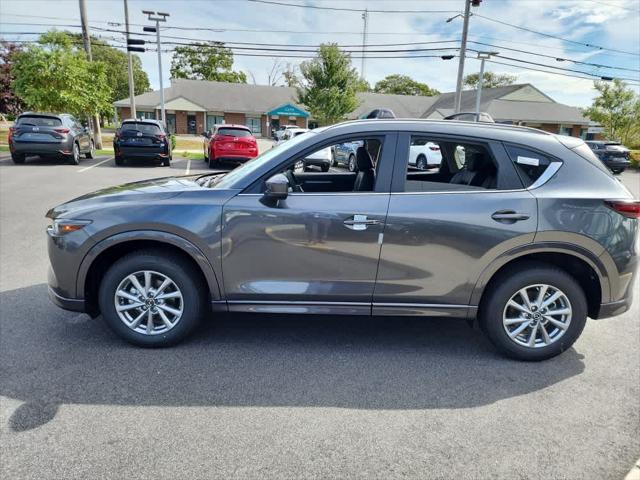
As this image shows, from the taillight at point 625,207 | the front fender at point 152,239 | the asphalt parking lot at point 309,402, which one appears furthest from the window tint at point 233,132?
the taillight at point 625,207

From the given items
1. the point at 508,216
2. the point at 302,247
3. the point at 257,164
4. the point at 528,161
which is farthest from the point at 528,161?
the point at 257,164

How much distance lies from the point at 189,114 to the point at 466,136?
162 feet

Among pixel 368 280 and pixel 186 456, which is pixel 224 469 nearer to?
pixel 186 456

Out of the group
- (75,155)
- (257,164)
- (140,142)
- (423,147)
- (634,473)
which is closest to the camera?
(634,473)

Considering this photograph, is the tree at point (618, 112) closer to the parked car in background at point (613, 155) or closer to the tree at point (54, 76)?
the parked car in background at point (613, 155)

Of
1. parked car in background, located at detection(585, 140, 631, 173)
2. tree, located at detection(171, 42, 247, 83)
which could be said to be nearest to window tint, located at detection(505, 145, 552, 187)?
parked car in background, located at detection(585, 140, 631, 173)

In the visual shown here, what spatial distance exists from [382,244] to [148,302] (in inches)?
72.9

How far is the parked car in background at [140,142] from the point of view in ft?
52.1

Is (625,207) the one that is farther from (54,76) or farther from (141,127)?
(54,76)

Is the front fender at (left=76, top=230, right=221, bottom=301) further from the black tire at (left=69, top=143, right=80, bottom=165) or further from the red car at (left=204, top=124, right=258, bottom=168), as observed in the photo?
the black tire at (left=69, top=143, right=80, bottom=165)

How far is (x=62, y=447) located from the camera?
2.44 metres

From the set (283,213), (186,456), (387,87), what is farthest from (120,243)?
(387,87)

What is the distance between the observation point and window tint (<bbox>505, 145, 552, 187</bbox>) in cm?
343

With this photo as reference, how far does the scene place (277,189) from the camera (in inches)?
126
